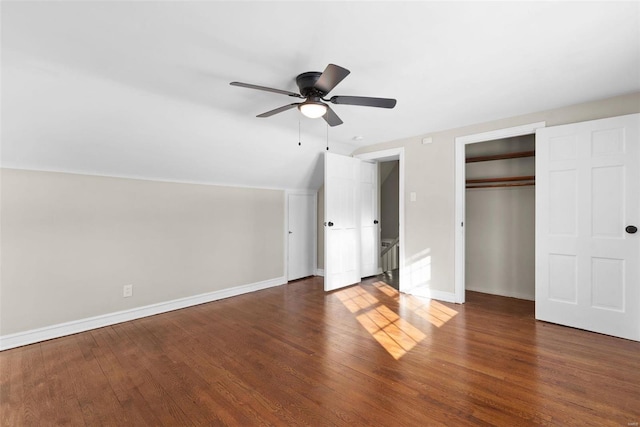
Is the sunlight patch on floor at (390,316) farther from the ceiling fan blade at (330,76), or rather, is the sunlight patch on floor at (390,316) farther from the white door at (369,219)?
the ceiling fan blade at (330,76)

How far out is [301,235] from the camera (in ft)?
18.1

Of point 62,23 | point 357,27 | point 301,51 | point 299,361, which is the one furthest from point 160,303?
point 357,27

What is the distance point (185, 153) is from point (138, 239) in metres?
1.18

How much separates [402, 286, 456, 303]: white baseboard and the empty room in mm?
28

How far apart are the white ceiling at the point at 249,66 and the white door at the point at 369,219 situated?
1.59 meters

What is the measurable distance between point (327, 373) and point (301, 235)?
11.1ft

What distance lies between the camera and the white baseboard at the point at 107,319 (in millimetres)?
2791

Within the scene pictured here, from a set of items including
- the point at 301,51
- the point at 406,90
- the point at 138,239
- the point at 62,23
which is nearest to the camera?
the point at 62,23

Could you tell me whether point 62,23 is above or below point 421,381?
above

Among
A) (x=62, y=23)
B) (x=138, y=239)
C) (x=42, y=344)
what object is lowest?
(x=42, y=344)

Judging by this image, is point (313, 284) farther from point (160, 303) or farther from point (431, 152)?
point (431, 152)

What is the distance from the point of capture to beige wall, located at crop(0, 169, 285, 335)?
2.83 m

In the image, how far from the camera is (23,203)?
2848 millimetres

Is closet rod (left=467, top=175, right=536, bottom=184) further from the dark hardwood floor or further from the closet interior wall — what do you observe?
the dark hardwood floor
